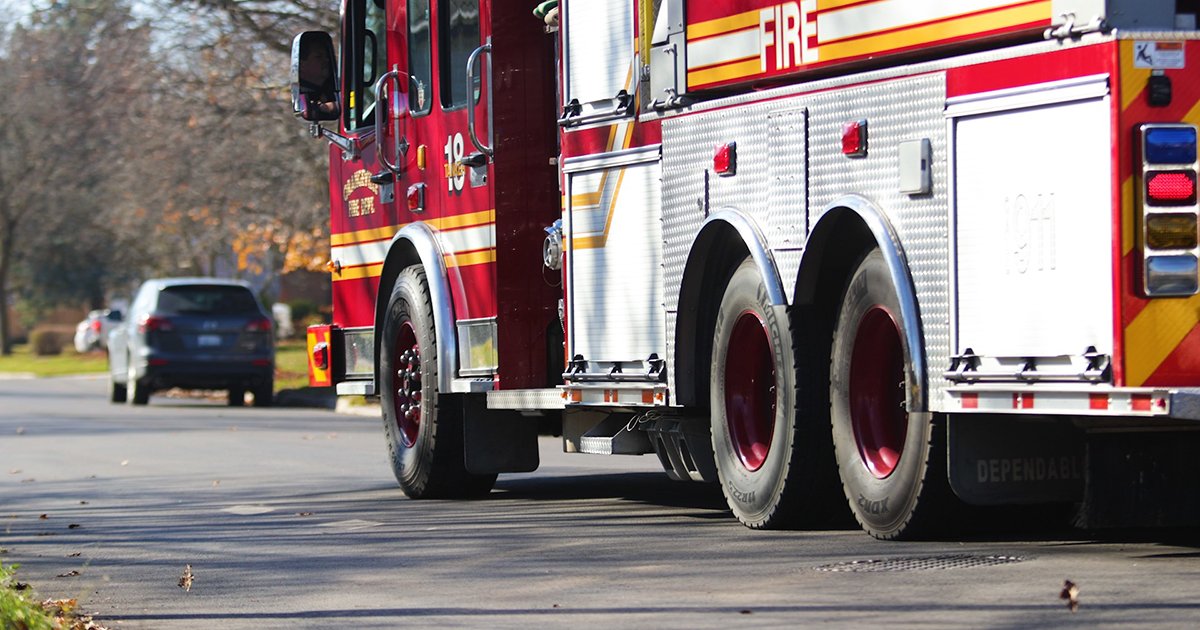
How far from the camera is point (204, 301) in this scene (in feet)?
93.4

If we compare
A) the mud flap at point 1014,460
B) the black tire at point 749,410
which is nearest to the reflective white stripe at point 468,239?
the black tire at point 749,410

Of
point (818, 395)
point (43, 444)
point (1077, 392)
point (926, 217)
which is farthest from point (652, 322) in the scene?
point (43, 444)

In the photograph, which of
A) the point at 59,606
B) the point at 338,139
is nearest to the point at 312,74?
the point at 338,139

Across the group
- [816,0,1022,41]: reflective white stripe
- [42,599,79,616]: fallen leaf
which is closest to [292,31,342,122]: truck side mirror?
[816,0,1022,41]: reflective white stripe

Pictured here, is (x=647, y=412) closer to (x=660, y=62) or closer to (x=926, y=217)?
(x=660, y=62)

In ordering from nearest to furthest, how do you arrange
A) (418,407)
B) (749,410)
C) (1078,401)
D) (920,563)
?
1. (1078,401)
2. (920,563)
3. (749,410)
4. (418,407)

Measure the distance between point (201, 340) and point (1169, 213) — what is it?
71.9 feet

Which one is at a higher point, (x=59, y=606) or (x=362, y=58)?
(x=362, y=58)

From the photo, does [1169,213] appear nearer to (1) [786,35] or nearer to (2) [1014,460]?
(2) [1014,460]

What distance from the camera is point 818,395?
9266 mm

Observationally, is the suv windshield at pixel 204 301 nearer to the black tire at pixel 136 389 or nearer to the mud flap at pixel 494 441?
Answer: the black tire at pixel 136 389

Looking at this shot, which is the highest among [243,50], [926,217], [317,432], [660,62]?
[243,50]

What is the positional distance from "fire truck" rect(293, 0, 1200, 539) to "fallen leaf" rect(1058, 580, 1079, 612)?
1.99 ft

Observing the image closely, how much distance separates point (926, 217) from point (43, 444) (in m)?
13.3
